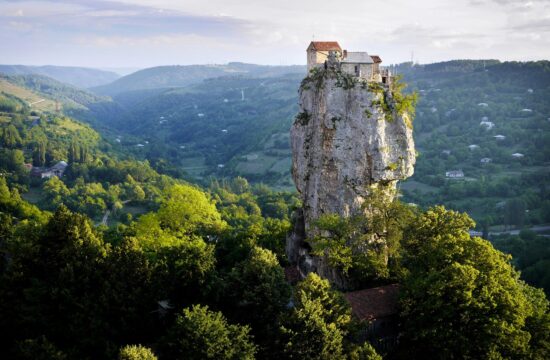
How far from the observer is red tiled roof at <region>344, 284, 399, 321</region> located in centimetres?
3434

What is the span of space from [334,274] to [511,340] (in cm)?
1482

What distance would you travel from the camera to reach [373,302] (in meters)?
35.6

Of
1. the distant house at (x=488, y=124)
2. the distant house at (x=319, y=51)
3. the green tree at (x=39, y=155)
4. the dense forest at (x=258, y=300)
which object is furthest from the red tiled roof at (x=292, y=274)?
the distant house at (x=488, y=124)

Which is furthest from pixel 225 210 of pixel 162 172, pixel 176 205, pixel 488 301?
pixel 488 301

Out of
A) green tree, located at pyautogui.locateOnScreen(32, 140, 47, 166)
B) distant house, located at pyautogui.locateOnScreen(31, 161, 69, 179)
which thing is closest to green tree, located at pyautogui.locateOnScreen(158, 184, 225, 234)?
distant house, located at pyautogui.locateOnScreen(31, 161, 69, 179)

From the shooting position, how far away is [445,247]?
36781mm

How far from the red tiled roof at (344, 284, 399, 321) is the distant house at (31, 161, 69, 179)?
424 feet

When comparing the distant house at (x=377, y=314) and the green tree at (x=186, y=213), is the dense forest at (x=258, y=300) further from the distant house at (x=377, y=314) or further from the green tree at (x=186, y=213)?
the green tree at (x=186, y=213)

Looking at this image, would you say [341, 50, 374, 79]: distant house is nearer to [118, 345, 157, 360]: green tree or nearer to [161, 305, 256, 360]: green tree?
[161, 305, 256, 360]: green tree

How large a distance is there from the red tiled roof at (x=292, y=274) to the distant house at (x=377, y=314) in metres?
9.64

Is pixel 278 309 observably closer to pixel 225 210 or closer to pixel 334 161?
pixel 334 161

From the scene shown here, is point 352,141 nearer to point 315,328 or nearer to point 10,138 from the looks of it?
point 315,328

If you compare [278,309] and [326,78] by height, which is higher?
[326,78]

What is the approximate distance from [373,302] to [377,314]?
4.23ft
